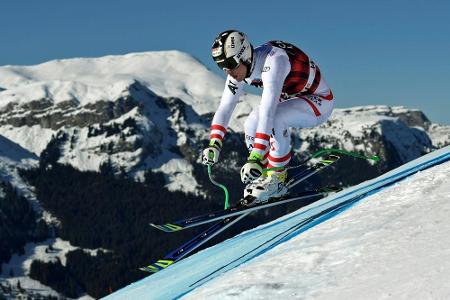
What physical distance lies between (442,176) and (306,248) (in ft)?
7.91

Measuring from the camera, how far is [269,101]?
10.5 meters

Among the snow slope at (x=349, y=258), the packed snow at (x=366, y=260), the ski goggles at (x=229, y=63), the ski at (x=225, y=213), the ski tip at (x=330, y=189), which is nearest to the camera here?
the packed snow at (x=366, y=260)

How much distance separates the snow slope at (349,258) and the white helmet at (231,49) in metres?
2.89

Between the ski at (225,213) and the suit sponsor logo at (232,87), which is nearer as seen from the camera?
the ski at (225,213)

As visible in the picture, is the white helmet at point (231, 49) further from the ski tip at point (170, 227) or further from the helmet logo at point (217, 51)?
the ski tip at point (170, 227)

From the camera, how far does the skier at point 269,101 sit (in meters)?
10.5

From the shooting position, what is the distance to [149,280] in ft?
31.7

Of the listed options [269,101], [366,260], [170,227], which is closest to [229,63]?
[269,101]

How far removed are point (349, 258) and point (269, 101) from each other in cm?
483

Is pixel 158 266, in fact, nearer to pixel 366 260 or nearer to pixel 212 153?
pixel 212 153

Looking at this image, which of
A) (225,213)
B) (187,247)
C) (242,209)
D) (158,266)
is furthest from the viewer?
(242,209)

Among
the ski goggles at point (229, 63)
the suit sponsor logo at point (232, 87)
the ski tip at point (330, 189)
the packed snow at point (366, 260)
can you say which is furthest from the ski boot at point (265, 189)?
the packed snow at point (366, 260)

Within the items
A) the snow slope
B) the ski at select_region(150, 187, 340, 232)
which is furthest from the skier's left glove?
the snow slope

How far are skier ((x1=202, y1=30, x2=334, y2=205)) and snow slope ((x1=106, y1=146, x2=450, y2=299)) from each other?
82.7 inches
